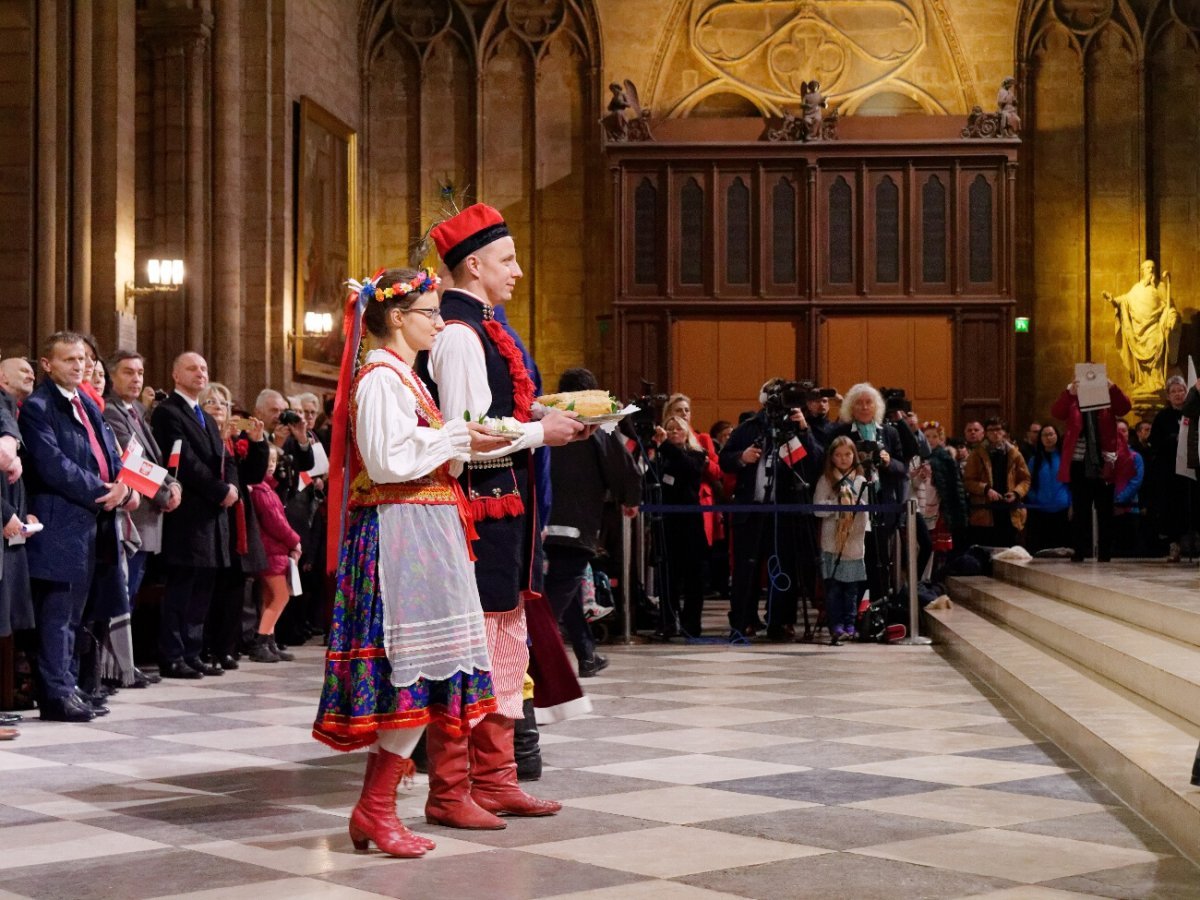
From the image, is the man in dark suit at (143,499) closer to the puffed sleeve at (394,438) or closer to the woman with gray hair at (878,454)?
the puffed sleeve at (394,438)

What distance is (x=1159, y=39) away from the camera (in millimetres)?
23484

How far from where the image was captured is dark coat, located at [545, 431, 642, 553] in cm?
871

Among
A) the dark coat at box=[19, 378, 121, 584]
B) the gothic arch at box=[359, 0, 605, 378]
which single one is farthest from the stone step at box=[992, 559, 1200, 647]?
the gothic arch at box=[359, 0, 605, 378]

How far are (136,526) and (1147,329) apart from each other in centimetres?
1628

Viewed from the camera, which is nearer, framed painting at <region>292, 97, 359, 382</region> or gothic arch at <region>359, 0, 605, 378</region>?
framed painting at <region>292, 97, 359, 382</region>

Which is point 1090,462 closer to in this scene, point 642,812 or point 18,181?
point 18,181

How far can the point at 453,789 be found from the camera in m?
4.99

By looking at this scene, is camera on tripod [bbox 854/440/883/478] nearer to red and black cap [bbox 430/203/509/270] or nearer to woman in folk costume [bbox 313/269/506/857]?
red and black cap [bbox 430/203/509/270]

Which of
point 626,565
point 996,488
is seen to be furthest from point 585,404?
point 996,488

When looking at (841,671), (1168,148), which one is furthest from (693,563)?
(1168,148)

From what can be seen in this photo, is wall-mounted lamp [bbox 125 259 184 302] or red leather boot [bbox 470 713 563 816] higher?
wall-mounted lamp [bbox 125 259 184 302]

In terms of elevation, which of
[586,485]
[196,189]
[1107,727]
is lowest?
[1107,727]

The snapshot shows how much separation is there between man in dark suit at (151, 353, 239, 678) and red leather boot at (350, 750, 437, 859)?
5046 mm

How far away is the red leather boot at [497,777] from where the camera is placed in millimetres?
5168
